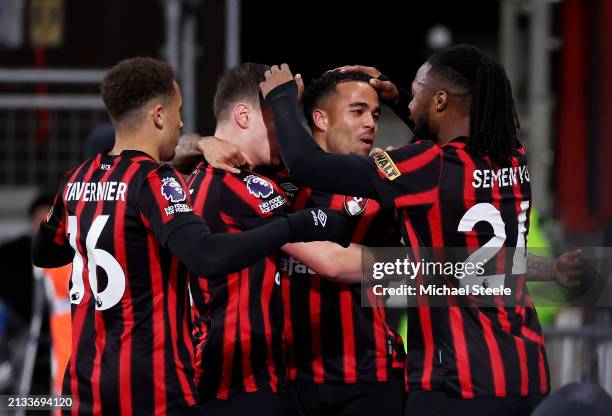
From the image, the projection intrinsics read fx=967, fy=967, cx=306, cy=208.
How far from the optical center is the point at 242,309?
3.40 meters

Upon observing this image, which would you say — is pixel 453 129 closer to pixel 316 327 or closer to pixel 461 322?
pixel 461 322

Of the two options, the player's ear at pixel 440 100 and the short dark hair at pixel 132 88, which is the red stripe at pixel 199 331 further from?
the player's ear at pixel 440 100

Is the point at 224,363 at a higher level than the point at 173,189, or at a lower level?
lower

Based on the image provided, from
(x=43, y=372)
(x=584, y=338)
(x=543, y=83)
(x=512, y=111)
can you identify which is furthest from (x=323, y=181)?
(x=543, y=83)

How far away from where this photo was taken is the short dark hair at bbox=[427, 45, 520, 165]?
3.16 meters

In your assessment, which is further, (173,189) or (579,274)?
(579,274)

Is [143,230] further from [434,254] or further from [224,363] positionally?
[434,254]

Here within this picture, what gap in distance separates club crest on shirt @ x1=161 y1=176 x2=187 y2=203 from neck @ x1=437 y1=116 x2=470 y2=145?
0.89m

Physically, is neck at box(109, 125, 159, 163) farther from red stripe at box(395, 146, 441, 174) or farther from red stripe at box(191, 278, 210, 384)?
red stripe at box(395, 146, 441, 174)

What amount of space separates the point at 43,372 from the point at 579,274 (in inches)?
160

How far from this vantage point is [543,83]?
46.3ft

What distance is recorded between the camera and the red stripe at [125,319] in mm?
3125

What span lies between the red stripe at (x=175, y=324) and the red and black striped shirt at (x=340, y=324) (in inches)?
18.6

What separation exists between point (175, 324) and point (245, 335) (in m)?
0.29
